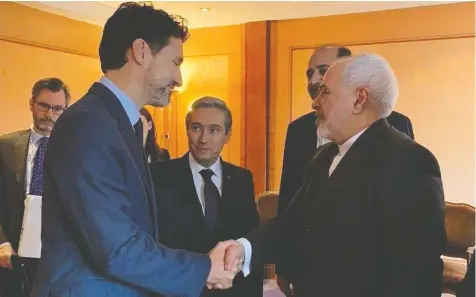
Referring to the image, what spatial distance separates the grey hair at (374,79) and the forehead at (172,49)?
46 cm

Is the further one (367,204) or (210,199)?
(210,199)

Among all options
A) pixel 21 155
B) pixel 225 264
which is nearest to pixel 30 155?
pixel 21 155

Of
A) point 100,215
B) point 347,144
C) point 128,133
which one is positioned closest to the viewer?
point 100,215

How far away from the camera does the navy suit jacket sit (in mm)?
1213

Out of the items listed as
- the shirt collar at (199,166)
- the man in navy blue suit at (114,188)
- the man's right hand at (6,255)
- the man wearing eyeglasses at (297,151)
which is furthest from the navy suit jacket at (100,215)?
the man's right hand at (6,255)

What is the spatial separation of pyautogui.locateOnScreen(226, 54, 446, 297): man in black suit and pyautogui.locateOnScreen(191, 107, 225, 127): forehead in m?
0.49

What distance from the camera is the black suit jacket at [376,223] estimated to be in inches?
53.6

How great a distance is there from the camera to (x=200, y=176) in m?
1.97

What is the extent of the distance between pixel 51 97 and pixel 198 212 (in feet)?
3.74

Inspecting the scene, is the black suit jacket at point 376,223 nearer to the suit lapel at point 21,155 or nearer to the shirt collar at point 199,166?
the shirt collar at point 199,166

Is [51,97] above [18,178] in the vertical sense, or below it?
above

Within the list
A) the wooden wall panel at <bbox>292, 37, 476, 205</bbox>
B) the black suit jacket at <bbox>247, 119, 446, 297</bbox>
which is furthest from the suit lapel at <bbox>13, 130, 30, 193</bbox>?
the wooden wall panel at <bbox>292, 37, 476, 205</bbox>

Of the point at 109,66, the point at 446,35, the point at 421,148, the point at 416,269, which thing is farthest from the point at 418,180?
the point at 446,35

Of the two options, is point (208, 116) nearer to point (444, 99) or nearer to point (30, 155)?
point (30, 155)
